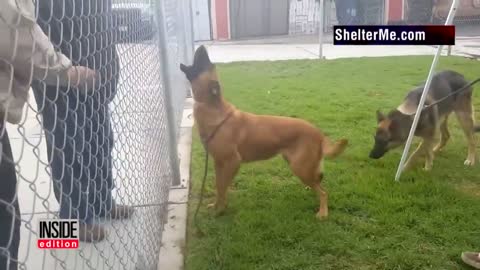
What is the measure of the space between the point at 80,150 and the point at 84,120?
0.11 meters

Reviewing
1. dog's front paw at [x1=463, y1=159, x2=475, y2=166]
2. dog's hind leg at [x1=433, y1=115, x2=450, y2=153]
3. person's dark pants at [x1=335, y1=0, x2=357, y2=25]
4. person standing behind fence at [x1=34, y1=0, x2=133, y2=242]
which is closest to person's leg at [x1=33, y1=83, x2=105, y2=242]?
person standing behind fence at [x1=34, y1=0, x2=133, y2=242]

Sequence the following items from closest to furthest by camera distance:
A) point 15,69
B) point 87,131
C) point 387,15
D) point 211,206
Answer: point 15,69 < point 87,131 < point 211,206 < point 387,15

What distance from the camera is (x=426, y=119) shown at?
3846 millimetres

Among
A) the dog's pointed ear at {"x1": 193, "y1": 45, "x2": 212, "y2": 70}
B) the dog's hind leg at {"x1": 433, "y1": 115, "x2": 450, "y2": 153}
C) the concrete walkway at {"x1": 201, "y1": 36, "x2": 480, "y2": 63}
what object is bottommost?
the dog's hind leg at {"x1": 433, "y1": 115, "x2": 450, "y2": 153}

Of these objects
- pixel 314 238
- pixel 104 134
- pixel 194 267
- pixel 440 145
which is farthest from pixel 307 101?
pixel 104 134

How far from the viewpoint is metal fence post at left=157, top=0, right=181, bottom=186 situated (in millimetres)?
3125

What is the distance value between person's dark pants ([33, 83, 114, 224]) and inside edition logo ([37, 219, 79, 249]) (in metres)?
0.09

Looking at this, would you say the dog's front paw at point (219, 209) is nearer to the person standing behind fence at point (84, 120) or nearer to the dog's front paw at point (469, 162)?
the person standing behind fence at point (84, 120)

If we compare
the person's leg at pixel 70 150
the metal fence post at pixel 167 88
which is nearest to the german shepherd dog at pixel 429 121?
the metal fence post at pixel 167 88

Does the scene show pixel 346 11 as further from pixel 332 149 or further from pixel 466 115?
pixel 332 149

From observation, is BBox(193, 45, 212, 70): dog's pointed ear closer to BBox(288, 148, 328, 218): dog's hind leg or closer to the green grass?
BBox(288, 148, 328, 218): dog's hind leg

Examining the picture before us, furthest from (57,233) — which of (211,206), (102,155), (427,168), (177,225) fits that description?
(427,168)

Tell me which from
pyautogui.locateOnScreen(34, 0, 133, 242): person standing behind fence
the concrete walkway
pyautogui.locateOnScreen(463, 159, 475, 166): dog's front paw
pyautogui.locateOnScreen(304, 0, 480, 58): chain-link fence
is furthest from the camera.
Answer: pyautogui.locateOnScreen(304, 0, 480, 58): chain-link fence

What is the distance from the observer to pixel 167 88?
3.27 metres
